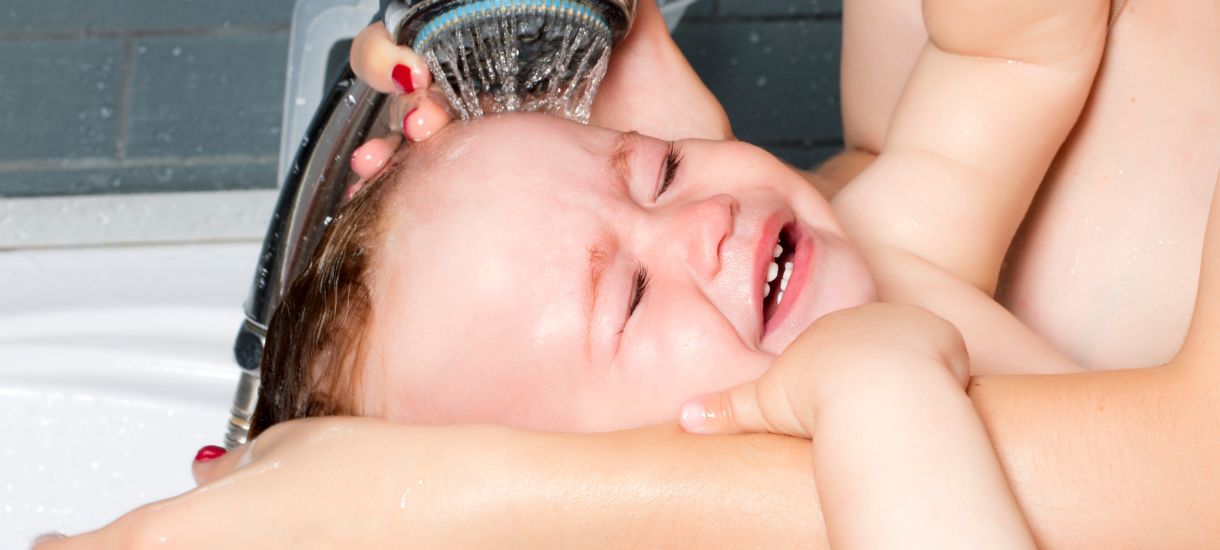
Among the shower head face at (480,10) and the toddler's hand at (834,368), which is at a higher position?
the shower head face at (480,10)

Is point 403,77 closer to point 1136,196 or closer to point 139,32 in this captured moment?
point 1136,196

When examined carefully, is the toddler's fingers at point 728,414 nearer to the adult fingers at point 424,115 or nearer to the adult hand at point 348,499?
the adult hand at point 348,499

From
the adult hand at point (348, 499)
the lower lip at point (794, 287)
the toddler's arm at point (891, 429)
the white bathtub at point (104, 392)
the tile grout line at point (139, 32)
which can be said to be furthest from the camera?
the tile grout line at point (139, 32)

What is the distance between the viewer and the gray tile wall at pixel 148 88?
163cm

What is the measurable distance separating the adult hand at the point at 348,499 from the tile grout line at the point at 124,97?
1.01 m

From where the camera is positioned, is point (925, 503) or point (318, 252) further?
point (318, 252)

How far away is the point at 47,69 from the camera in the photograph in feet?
5.35

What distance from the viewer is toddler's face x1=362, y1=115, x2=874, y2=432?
0.78 m

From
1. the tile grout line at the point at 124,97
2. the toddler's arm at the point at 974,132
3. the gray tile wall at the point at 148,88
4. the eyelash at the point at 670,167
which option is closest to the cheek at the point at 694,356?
the eyelash at the point at 670,167

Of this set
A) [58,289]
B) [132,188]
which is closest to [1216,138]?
[58,289]

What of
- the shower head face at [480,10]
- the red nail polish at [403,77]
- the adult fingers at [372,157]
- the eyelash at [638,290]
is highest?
the shower head face at [480,10]

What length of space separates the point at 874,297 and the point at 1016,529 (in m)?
0.27

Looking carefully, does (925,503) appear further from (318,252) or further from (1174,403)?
(318,252)

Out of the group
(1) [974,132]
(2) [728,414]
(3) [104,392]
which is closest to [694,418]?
(2) [728,414]
